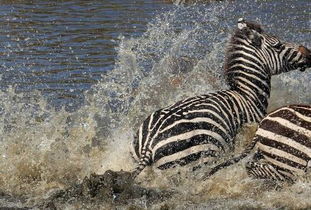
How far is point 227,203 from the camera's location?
6.55 m

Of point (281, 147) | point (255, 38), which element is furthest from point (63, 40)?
point (281, 147)

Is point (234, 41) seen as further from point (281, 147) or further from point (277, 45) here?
point (281, 147)

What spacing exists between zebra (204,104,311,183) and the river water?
13 centimetres

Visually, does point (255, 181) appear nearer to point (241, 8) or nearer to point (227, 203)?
point (227, 203)

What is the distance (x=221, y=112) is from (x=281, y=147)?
2.50ft

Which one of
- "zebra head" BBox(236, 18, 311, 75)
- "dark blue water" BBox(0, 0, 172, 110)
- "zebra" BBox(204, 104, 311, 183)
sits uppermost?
"zebra head" BBox(236, 18, 311, 75)

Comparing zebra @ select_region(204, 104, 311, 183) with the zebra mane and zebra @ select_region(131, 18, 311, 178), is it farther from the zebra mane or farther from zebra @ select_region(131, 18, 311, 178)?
the zebra mane

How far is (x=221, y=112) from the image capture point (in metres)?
7.16

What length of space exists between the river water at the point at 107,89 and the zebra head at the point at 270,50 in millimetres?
612

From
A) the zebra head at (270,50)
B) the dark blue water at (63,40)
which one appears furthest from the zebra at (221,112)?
the dark blue water at (63,40)

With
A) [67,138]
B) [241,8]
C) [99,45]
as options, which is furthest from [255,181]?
[241,8]

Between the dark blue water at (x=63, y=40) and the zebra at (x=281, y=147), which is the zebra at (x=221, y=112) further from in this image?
the dark blue water at (x=63, y=40)

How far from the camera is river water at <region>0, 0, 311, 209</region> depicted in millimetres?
6871

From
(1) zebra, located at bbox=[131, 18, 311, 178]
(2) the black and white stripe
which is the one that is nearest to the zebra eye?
(1) zebra, located at bbox=[131, 18, 311, 178]
